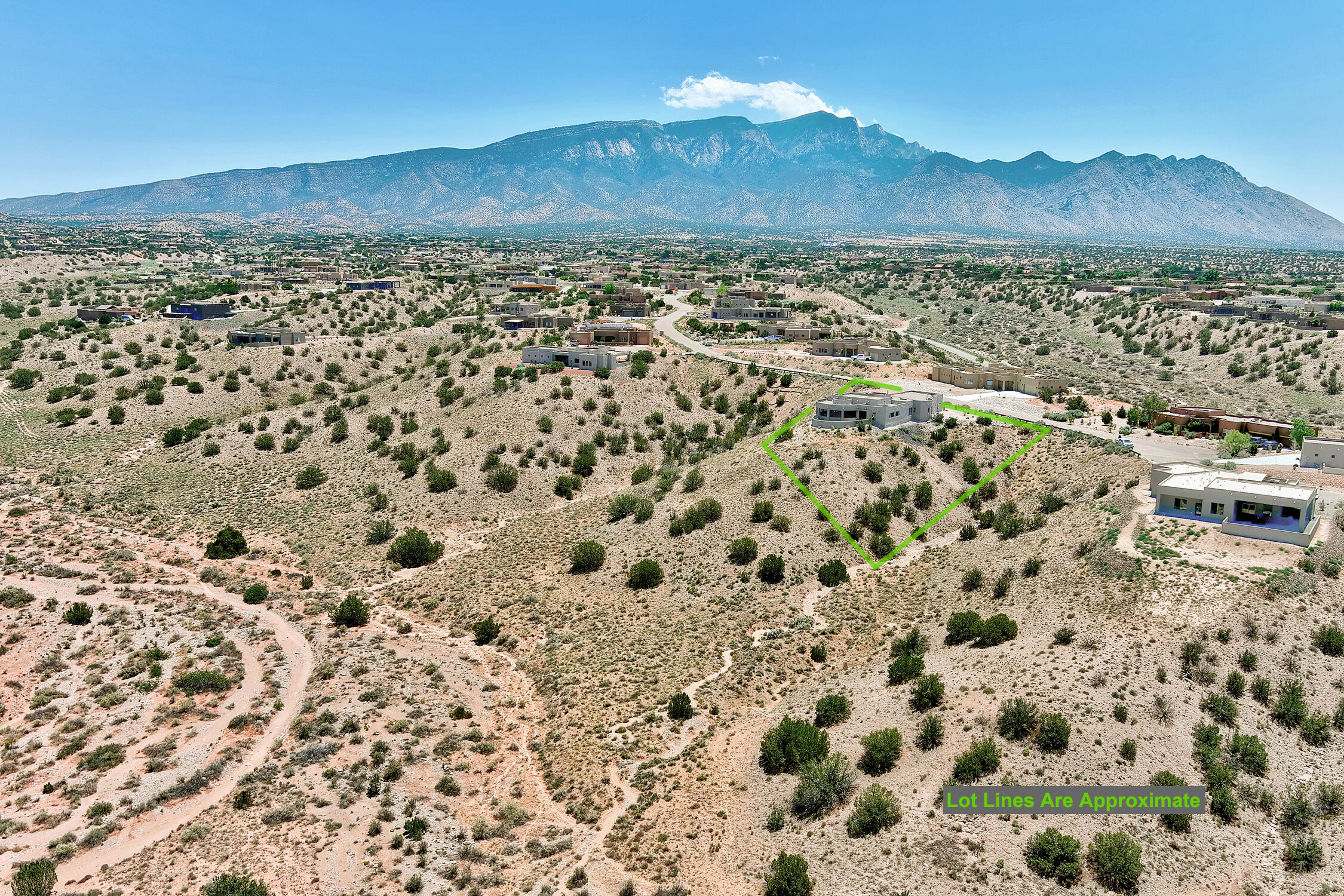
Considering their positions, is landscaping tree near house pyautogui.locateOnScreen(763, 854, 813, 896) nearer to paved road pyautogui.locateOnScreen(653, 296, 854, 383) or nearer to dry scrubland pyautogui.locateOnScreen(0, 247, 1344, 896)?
dry scrubland pyautogui.locateOnScreen(0, 247, 1344, 896)

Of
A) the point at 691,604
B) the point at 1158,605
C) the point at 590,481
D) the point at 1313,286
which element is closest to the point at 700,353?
the point at 590,481

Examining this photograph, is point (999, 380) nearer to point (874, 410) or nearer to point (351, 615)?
point (874, 410)

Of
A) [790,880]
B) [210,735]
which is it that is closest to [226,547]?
[210,735]

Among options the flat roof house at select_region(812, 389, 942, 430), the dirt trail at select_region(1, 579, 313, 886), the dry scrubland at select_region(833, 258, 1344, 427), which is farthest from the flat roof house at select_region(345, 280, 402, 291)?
the dirt trail at select_region(1, 579, 313, 886)

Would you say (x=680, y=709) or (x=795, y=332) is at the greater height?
(x=795, y=332)

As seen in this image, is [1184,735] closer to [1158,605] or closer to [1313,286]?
[1158,605]
